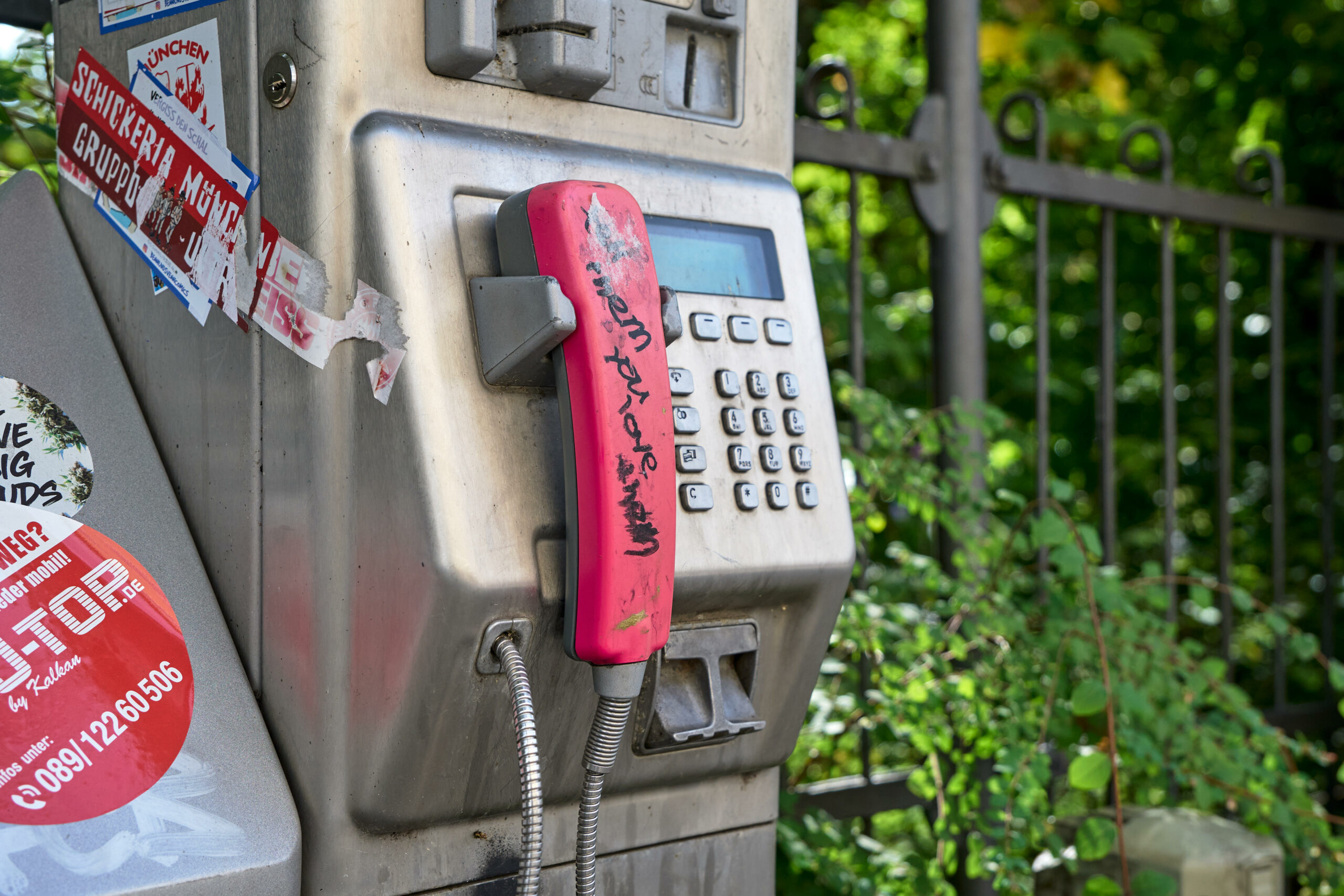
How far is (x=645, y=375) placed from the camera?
0.87 meters

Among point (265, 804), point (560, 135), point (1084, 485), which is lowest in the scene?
point (1084, 485)

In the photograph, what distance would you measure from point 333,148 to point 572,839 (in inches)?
21.2

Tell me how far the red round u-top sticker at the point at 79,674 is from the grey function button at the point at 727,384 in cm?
43

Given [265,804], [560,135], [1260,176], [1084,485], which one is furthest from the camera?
[1260,176]

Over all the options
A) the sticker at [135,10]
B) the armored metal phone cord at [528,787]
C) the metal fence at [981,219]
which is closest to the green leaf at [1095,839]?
the metal fence at [981,219]

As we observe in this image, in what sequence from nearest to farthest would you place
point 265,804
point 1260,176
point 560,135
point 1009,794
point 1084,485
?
point 265,804 < point 560,135 < point 1009,794 < point 1084,485 < point 1260,176

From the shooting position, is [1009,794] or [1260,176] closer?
[1009,794]

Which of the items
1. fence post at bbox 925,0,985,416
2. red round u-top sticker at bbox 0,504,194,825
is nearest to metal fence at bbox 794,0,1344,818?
fence post at bbox 925,0,985,416

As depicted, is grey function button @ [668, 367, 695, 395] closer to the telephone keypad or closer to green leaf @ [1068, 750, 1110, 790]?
the telephone keypad

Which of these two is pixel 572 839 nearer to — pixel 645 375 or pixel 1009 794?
pixel 645 375

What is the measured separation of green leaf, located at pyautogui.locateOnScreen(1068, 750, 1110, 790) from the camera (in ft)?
5.41

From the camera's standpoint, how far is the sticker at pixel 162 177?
35.0 inches

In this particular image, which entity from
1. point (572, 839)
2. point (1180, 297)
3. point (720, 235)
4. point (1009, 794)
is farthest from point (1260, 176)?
point (572, 839)

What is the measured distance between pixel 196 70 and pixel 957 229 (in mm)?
1451
